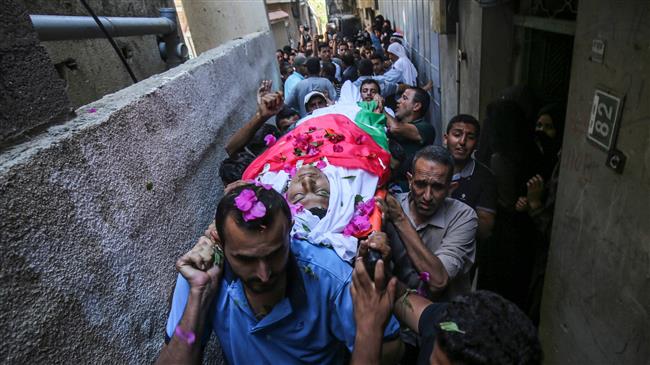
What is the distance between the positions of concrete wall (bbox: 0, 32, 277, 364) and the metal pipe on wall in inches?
34.5

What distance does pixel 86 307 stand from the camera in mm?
1388

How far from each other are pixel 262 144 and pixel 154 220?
1916 millimetres

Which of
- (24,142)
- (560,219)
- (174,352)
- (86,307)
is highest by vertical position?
(24,142)

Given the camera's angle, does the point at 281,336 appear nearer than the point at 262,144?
Yes

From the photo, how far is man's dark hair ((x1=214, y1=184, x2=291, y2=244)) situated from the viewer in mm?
1610

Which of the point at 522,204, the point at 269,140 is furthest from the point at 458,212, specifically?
the point at 269,140

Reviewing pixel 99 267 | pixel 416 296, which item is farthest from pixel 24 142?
pixel 416 296

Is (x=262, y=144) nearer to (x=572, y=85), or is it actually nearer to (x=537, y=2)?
(x=572, y=85)

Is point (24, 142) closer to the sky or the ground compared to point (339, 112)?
closer to the sky

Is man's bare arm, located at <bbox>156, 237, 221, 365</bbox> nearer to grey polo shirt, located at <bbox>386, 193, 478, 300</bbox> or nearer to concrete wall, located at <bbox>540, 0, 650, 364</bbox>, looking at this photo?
grey polo shirt, located at <bbox>386, 193, 478, 300</bbox>

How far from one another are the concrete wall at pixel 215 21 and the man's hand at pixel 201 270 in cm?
451

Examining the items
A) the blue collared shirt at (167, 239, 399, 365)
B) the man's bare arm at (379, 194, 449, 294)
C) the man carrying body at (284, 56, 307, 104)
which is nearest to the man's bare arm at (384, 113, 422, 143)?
the man's bare arm at (379, 194, 449, 294)

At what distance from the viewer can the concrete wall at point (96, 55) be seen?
3.43 meters

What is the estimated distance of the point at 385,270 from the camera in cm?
178
